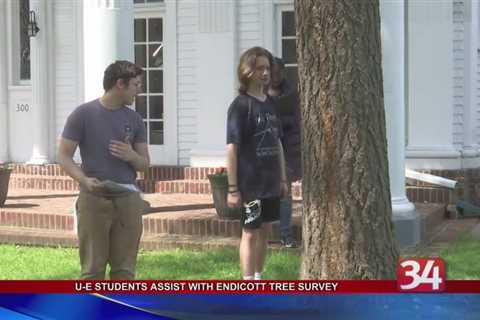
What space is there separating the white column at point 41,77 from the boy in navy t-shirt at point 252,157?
6993 mm

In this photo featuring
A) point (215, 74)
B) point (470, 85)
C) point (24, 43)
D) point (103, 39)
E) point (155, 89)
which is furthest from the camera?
point (24, 43)

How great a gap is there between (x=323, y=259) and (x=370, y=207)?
0.39 meters

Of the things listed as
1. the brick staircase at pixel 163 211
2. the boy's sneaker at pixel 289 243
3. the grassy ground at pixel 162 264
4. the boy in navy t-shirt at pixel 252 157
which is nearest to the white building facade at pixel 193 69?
the brick staircase at pixel 163 211

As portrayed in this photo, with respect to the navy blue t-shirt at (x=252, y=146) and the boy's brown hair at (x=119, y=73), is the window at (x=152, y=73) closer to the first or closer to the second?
the navy blue t-shirt at (x=252, y=146)

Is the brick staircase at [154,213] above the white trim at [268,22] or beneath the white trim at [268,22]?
beneath

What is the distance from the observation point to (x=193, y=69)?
11.3 metres

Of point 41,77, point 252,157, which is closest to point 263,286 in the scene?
point 252,157

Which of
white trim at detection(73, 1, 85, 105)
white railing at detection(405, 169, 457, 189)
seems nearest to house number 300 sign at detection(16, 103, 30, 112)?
white trim at detection(73, 1, 85, 105)

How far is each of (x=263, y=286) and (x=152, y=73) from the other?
8.17 meters

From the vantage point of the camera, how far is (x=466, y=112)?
10.4 m

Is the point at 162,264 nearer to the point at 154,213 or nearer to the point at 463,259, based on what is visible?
the point at 154,213

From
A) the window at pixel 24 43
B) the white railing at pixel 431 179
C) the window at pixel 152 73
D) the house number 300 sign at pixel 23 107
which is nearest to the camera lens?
the white railing at pixel 431 179

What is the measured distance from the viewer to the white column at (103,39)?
27.8 ft

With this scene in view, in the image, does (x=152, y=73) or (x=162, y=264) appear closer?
(x=162, y=264)
